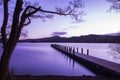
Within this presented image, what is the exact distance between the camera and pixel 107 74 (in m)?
15.8

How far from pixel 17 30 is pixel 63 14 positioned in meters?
1.62

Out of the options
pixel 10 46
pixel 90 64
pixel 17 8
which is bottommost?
pixel 90 64

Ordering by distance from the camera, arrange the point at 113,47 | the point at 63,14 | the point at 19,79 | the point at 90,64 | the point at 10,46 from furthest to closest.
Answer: the point at 90,64 < the point at 113,47 < the point at 19,79 < the point at 63,14 < the point at 10,46

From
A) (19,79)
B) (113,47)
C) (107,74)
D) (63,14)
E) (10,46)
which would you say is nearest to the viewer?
(10,46)

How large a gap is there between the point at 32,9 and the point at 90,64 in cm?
1456

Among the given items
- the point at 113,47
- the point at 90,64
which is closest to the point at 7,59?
the point at 113,47

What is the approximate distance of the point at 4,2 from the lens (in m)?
6.96

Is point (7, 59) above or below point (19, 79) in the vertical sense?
above

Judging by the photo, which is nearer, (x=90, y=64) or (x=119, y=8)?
(x=119, y=8)

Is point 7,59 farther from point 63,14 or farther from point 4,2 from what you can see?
point 63,14

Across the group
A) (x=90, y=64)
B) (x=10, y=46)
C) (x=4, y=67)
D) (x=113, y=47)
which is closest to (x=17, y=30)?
(x=10, y=46)

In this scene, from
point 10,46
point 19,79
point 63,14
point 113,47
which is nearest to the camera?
point 10,46

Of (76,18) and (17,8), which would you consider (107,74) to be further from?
(17,8)

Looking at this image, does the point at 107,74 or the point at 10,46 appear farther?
the point at 107,74
